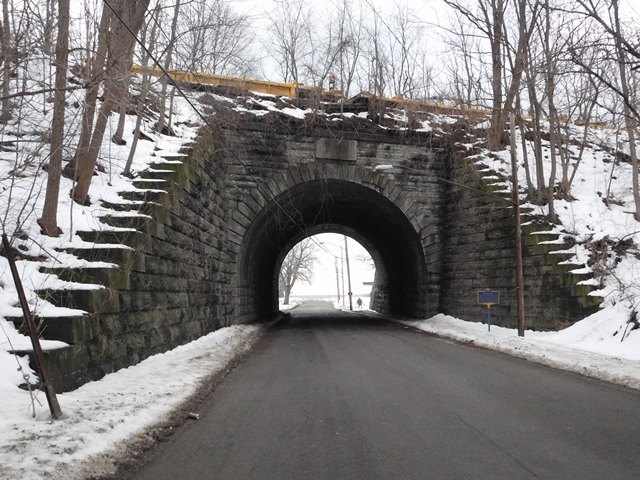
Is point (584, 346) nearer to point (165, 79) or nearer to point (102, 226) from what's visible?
point (102, 226)

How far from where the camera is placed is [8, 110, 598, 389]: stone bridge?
7973 mm

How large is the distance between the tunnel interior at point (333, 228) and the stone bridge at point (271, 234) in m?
0.12

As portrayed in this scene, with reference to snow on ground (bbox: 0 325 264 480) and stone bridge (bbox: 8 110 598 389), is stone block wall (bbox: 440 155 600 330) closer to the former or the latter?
stone bridge (bbox: 8 110 598 389)

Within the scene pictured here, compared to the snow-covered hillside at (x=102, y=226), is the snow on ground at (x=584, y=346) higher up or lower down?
lower down

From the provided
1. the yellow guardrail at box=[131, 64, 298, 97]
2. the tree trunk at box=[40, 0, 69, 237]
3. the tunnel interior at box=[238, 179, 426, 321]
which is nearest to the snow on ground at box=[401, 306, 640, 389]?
the tunnel interior at box=[238, 179, 426, 321]

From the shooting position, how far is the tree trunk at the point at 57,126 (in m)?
7.10

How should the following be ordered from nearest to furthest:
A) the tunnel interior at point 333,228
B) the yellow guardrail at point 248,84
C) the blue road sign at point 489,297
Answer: the blue road sign at point 489,297 → the yellow guardrail at point 248,84 → the tunnel interior at point 333,228

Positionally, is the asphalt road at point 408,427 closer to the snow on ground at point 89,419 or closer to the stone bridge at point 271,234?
the snow on ground at point 89,419

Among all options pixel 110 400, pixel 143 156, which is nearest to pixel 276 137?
pixel 143 156

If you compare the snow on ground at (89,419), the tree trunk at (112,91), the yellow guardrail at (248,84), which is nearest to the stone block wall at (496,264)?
the yellow guardrail at (248,84)

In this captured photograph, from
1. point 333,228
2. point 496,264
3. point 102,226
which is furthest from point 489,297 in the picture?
point 333,228

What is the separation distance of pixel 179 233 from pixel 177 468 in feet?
24.3

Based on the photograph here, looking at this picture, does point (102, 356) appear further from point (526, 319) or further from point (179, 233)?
point (526, 319)

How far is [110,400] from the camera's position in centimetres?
571
